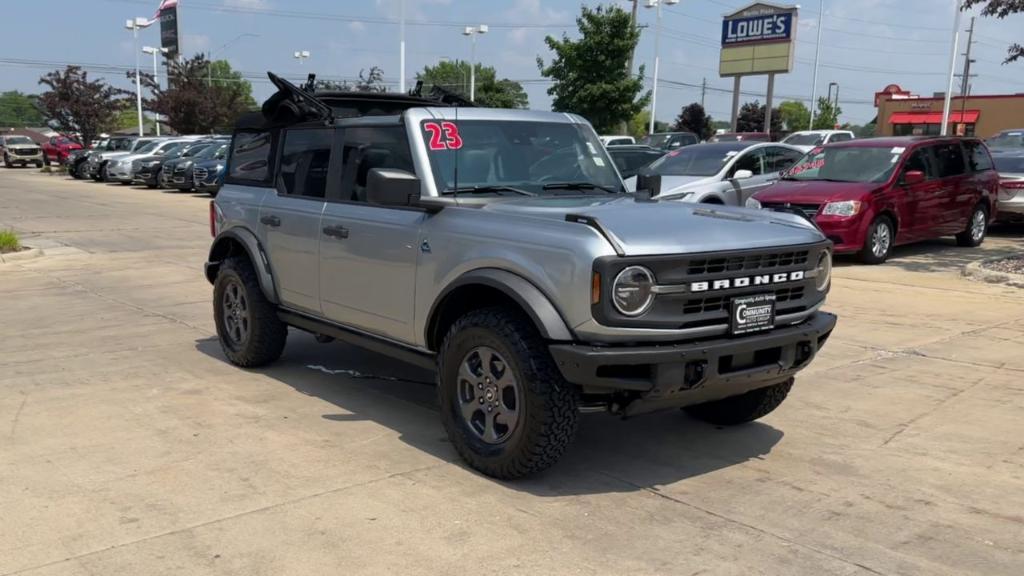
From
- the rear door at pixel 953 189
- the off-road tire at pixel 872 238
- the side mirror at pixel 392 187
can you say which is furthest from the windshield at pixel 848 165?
the side mirror at pixel 392 187

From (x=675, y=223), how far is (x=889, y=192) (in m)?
9.23

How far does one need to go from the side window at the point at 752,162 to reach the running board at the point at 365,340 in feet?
31.3

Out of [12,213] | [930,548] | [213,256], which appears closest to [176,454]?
[213,256]

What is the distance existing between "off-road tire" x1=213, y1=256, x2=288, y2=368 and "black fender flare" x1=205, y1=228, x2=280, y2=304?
0.25ft

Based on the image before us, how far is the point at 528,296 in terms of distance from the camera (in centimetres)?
408

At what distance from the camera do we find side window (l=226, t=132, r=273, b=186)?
6426mm

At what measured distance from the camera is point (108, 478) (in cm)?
436

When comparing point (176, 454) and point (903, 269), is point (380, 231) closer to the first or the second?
point (176, 454)

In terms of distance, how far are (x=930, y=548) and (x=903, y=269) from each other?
906 centimetres

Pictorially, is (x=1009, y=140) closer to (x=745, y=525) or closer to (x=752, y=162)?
(x=752, y=162)

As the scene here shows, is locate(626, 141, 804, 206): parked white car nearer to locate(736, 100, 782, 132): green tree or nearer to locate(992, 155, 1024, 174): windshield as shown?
locate(992, 155, 1024, 174): windshield

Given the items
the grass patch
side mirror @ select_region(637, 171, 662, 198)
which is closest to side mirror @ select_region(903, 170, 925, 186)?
side mirror @ select_region(637, 171, 662, 198)

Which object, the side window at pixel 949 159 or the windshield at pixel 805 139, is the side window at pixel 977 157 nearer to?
the side window at pixel 949 159

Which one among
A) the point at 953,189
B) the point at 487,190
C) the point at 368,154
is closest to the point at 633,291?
the point at 487,190
